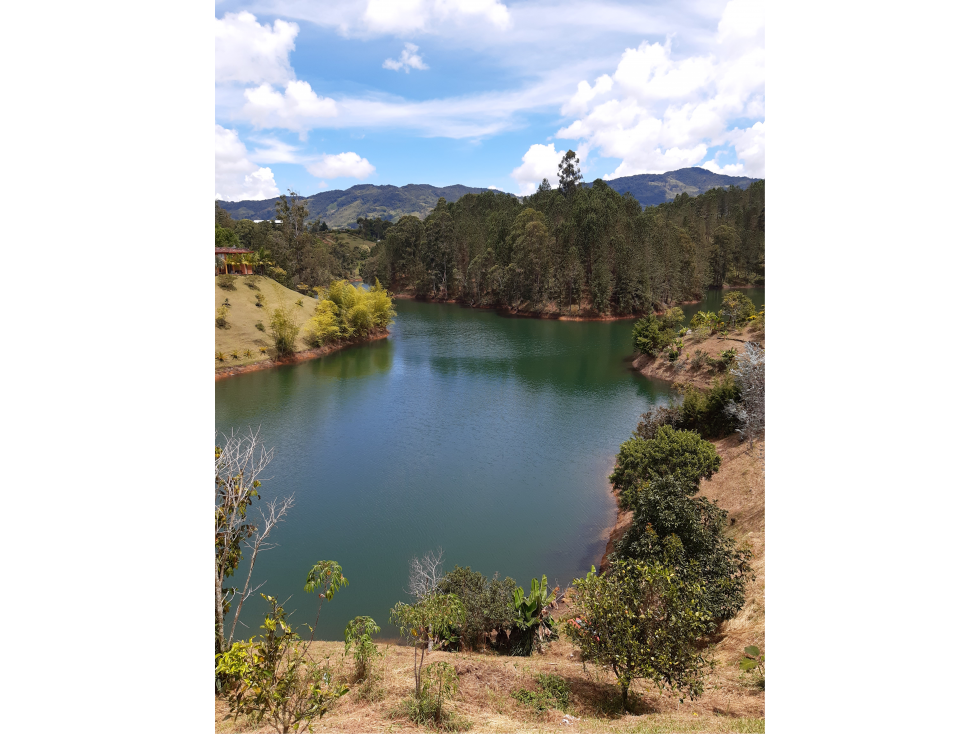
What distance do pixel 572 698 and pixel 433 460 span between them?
1014cm

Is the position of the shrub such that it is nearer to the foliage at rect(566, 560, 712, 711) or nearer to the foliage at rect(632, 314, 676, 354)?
the foliage at rect(632, 314, 676, 354)

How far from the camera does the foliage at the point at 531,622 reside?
908cm

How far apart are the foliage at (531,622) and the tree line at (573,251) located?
3391 centimetres

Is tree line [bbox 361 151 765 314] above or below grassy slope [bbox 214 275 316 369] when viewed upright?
above

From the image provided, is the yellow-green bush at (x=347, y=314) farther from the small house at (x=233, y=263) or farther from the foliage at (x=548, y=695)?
the foliage at (x=548, y=695)

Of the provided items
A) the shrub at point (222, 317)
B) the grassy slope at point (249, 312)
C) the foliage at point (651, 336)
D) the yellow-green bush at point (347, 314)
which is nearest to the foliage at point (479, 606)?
the foliage at point (651, 336)

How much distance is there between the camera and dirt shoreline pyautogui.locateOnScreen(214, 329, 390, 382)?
27844 millimetres

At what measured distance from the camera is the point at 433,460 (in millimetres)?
16828

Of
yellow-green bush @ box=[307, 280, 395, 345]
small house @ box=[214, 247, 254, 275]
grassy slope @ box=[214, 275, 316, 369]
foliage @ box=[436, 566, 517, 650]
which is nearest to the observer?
foliage @ box=[436, 566, 517, 650]

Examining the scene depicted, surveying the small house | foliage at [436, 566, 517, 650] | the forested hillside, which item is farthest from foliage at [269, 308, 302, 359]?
foliage at [436, 566, 517, 650]

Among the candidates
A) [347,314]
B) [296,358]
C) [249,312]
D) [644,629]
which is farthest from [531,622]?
[347,314]

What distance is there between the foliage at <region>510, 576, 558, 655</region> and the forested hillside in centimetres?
3393

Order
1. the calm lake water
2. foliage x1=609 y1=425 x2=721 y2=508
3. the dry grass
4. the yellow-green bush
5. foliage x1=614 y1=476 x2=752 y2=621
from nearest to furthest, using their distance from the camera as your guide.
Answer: foliage x1=614 y1=476 x2=752 y2=621
the calm lake water
foliage x1=609 y1=425 x2=721 y2=508
the dry grass
the yellow-green bush

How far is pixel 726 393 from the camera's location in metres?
16.8
